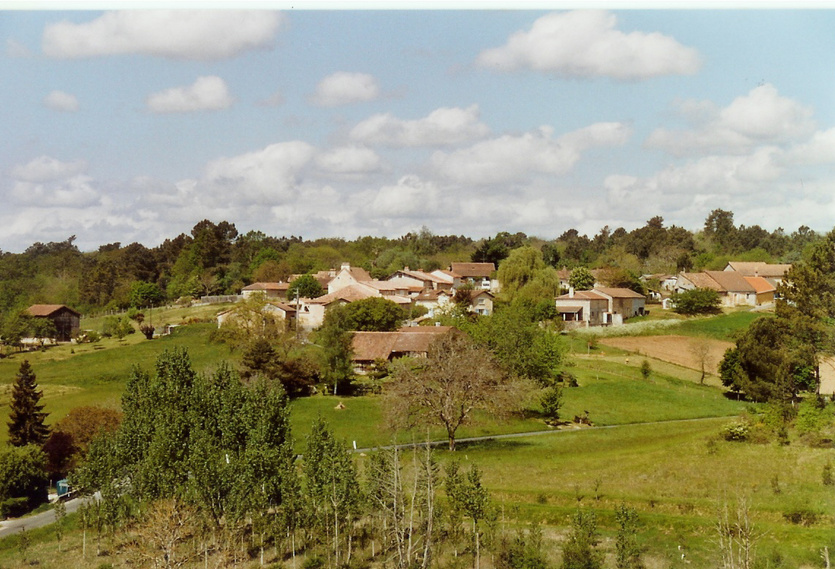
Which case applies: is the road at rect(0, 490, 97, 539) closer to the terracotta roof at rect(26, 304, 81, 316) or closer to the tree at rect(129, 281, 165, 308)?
the terracotta roof at rect(26, 304, 81, 316)

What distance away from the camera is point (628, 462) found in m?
38.8

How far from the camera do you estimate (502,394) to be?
45.6 metres

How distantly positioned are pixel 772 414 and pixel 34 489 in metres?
40.8

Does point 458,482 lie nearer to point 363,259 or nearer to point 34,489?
point 34,489

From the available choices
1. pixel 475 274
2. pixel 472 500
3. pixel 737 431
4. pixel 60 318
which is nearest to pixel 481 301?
pixel 475 274

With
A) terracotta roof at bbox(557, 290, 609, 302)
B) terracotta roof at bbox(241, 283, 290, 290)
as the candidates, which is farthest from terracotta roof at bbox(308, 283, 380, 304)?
terracotta roof at bbox(557, 290, 609, 302)

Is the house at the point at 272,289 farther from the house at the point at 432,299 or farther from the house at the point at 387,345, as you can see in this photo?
the house at the point at 387,345

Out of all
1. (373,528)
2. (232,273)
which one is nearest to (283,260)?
(232,273)

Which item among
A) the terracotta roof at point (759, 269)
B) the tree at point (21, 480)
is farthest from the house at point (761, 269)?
the tree at point (21, 480)

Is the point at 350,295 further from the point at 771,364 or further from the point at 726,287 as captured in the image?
the point at 726,287

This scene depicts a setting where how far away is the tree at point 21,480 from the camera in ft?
122

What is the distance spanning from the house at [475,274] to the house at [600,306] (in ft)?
84.9

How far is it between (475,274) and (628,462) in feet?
262

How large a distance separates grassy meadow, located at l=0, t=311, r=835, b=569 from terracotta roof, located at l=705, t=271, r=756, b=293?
34.9 meters
